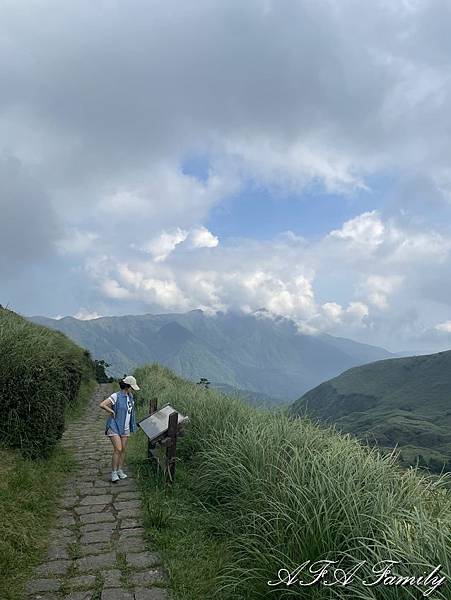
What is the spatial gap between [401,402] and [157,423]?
165056 millimetres

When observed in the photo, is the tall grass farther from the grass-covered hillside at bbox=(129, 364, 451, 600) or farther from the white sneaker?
the grass-covered hillside at bbox=(129, 364, 451, 600)

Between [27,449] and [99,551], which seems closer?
[99,551]

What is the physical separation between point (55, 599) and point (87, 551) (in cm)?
96

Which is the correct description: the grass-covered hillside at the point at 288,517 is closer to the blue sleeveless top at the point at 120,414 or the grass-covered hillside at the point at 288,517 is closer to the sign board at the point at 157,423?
the sign board at the point at 157,423

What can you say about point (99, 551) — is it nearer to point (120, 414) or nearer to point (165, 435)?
point (165, 435)

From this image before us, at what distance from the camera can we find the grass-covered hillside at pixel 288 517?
344 cm

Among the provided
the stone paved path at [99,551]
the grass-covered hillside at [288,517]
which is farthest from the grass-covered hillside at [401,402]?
the stone paved path at [99,551]

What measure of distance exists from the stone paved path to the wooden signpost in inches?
22.0

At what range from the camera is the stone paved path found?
13.1ft

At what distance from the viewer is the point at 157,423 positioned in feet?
24.6

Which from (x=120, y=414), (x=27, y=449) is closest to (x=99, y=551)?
(x=120, y=414)

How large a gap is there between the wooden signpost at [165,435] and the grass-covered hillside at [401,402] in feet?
256

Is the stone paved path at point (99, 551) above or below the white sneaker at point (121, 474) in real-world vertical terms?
below

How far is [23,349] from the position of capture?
820 centimetres
